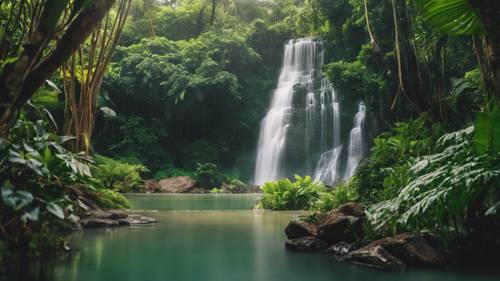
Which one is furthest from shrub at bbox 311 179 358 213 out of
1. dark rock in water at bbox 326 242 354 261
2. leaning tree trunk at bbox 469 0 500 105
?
leaning tree trunk at bbox 469 0 500 105

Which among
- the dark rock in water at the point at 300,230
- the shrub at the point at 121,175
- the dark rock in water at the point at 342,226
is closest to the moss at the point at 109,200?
the dark rock in water at the point at 300,230

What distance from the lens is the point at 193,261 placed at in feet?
14.1

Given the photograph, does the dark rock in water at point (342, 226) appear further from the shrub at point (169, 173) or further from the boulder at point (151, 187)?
the shrub at point (169, 173)

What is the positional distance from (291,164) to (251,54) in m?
6.29

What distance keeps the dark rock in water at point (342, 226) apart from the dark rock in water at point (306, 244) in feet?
0.27

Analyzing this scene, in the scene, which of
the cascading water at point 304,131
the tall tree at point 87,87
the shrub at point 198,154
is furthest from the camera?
the shrub at point 198,154

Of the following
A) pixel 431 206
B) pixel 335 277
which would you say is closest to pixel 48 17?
pixel 335 277

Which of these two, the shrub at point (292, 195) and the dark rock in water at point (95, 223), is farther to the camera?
the shrub at point (292, 195)

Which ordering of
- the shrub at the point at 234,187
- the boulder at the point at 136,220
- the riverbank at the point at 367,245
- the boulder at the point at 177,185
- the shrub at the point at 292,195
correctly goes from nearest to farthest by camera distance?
the riverbank at the point at 367,245, the boulder at the point at 136,220, the shrub at the point at 292,195, the boulder at the point at 177,185, the shrub at the point at 234,187

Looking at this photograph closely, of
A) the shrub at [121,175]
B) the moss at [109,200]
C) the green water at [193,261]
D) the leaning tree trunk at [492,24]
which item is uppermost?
the leaning tree trunk at [492,24]

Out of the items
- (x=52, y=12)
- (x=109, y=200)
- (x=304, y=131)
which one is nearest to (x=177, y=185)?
(x=304, y=131)

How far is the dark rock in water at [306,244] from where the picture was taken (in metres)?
5.10

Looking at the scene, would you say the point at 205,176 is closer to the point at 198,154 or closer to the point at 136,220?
the point at 198,154

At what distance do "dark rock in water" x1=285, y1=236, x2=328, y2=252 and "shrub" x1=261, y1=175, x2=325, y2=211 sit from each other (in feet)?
17.9
